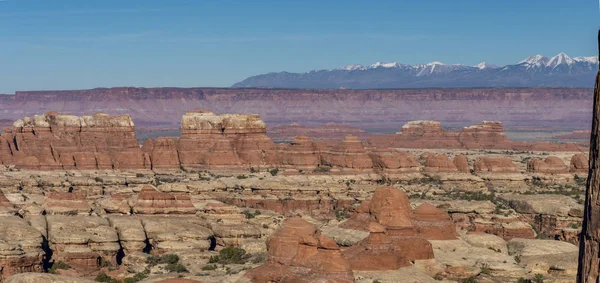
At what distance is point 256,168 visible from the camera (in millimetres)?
112938

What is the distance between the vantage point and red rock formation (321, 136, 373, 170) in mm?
107750

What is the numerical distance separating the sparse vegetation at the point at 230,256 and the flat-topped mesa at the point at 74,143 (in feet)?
180

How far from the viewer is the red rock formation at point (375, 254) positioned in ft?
153

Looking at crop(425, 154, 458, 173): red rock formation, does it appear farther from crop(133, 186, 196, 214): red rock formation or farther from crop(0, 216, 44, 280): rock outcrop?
crop(0, 216, 44, 280): rock outcrop

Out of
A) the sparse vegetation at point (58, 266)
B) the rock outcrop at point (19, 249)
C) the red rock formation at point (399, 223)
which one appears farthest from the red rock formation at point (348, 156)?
the sparse vegetation at point (58, 266)

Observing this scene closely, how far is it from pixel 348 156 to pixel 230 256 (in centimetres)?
5372

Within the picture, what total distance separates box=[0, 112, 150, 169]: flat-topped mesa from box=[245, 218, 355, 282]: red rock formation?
231 feet

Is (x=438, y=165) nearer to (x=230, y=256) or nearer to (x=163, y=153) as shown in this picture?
(x=163, y=153)

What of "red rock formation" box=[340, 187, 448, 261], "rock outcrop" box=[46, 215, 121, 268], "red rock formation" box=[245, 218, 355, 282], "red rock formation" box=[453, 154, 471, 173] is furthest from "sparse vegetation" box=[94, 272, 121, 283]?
"red rock formation" box=[453, 154, 471, 173]

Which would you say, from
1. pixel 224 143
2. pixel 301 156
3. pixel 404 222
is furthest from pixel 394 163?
pixel 404 222

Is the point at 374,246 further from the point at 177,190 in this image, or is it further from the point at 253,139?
the point at 253,139

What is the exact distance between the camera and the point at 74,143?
12175 centimetres

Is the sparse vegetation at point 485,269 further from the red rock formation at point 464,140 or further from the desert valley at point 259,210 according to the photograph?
the red rock formation at point 464,140

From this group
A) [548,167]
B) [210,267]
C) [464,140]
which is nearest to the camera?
[210,267]
